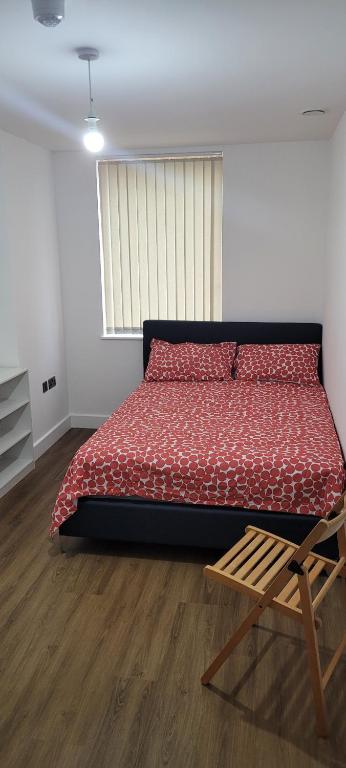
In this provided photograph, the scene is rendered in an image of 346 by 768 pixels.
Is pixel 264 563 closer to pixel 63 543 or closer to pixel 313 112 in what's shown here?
pixel 63 543

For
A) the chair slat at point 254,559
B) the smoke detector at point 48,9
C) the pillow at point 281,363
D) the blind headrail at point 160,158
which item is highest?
the blind headrail at point 160,158

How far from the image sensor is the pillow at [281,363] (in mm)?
4199

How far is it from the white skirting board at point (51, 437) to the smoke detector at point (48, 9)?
3.07 metres

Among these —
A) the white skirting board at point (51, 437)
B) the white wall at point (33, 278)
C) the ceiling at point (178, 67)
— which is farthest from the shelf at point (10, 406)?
the ceiling at point (178, 67)

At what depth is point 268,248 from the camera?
4.45 metres

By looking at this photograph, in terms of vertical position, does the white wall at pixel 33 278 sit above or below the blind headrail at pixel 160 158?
below

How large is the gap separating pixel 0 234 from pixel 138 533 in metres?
2.17

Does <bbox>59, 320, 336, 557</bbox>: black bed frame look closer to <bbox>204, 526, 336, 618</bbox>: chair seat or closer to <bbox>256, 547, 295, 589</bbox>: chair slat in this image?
<bbox>204, 526, 336, 618</bbox>: chair seat

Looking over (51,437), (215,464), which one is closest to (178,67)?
(215,464)

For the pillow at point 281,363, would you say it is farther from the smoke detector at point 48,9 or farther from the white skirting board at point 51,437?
the smoke detector at point 48,9

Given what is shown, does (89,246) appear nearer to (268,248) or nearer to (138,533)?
(268,248)

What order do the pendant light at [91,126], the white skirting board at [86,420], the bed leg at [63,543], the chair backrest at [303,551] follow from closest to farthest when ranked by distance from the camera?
the chair backrest at [303,551] < the pendant light at [91,126] < the bed leg at [63,543] < the white skirting board at [86,420]

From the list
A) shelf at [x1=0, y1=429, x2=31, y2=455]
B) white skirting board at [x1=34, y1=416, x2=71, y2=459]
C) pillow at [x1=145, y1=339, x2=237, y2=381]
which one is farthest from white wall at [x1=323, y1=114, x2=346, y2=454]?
white skirting board at [x1=34, y1=416, x2=71, y2=459]

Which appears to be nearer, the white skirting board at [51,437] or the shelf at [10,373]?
the shelf at [10,373]
